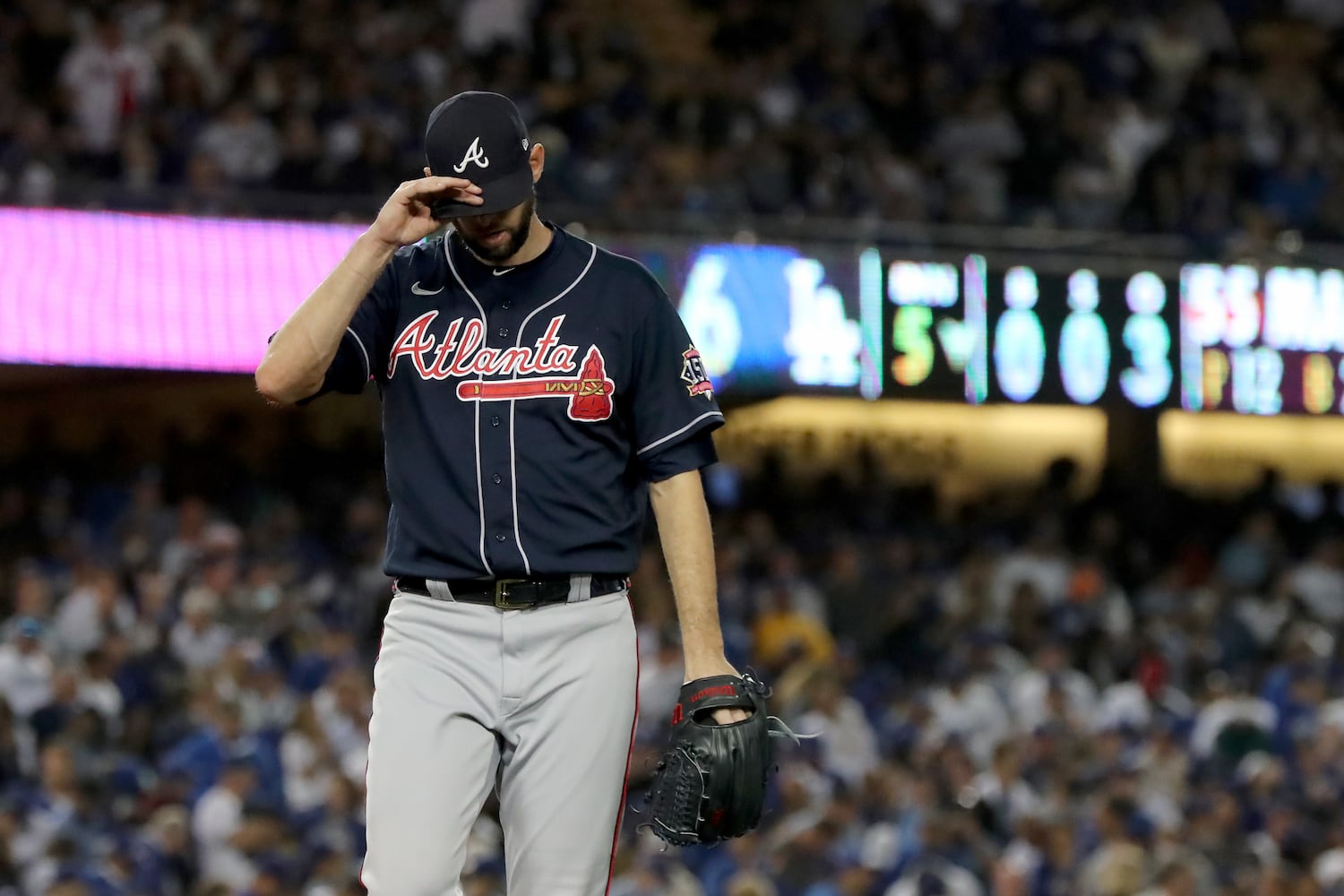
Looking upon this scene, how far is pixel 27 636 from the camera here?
373 inches

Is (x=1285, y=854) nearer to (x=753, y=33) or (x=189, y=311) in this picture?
(x=189, y=311)

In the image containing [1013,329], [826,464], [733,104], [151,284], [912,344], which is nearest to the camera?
[151,284]

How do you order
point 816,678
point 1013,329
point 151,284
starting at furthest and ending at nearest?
point 1013,329
point 151,284
point 816,678

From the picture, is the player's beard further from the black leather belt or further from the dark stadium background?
the dark stadium background

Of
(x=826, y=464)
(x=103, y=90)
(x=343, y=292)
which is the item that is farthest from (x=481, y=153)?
(x=826, y=464)

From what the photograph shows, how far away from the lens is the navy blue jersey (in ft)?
10.7

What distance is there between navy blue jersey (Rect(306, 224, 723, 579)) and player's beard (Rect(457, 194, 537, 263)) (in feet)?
0.20

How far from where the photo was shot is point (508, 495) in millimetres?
3258

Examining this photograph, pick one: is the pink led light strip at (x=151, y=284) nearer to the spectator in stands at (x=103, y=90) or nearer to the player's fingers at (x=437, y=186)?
the spectator in stands at (x=103, y=90)

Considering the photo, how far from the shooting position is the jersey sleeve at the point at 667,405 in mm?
3326

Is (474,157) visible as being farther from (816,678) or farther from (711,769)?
(816,678)

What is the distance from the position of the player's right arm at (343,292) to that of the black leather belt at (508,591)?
39cm

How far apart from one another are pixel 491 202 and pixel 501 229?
0.29 ft

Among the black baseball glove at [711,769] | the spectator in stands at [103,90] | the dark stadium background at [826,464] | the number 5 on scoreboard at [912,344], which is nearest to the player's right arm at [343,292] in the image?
the black baseball glove at [711,769]
